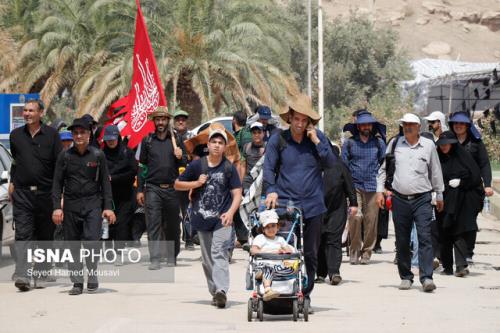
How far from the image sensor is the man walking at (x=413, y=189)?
1275 centimetres

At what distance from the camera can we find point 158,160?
588 inches

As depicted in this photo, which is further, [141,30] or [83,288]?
[141,30]

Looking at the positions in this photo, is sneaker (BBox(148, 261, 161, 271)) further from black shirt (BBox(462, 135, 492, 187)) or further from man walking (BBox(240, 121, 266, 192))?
black shirt (BBox(462, 135, 492, 187))

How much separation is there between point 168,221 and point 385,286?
3.20m

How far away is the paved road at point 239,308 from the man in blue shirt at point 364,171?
1.19 m

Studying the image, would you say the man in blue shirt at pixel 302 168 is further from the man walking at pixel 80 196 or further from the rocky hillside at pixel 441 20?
the rocky hillside at pixel 441 20

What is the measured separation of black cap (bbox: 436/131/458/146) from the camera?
47.1 feet

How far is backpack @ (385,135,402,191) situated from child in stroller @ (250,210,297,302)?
9.34 feet

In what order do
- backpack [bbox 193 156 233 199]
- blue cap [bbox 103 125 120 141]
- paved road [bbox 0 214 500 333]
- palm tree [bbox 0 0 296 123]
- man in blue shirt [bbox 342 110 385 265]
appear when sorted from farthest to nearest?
palm tree [bbox 0 0 296 123], man in blue shirt [bbox 342 110 385 265], blue cap [bbox 103 125 120 141], backpack [bbox 193 156 233 199], paved road [bbox 0 214 500 333]

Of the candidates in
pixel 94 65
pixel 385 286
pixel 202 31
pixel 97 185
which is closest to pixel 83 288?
pixel 97 185

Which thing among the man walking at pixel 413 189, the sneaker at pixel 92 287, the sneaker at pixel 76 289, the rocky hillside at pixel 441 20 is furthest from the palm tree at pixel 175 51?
the rocky hillside at pixel 441 20

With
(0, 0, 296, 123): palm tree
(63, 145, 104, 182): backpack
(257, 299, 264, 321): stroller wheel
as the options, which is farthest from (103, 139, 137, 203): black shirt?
(0, 0, 296, 123): palm tree

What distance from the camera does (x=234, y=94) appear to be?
3544cm

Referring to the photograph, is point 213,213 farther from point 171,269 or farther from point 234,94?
point 234,94
